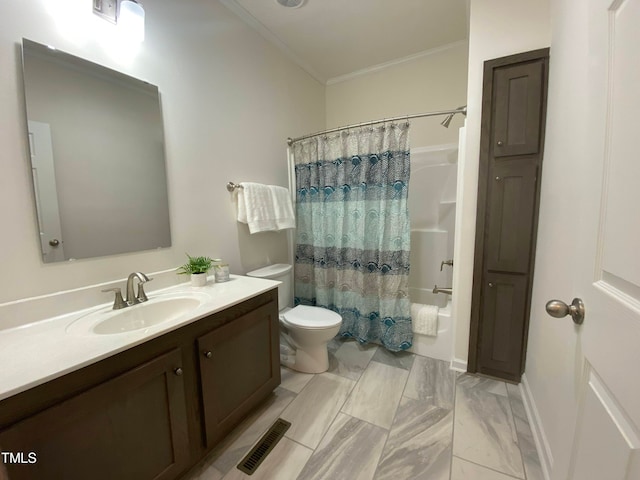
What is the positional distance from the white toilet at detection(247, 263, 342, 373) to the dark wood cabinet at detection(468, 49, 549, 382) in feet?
3.28

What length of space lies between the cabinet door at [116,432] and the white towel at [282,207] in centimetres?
127

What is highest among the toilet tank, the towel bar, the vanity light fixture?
the vanity light fixture

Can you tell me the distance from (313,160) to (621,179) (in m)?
1.98

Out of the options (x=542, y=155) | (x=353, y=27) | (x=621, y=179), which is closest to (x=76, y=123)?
(x=621, y=179)

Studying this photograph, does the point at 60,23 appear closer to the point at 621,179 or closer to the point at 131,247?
the point at 131,247

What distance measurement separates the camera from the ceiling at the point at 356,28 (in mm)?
1887

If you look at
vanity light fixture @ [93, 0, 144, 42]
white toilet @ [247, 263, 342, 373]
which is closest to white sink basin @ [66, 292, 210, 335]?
white toilet @ [247, 263, 342, 373]

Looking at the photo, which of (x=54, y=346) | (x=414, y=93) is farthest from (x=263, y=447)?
(x=414, y=93)

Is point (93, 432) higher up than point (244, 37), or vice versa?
point (244, 37)

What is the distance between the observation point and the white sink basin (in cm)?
107

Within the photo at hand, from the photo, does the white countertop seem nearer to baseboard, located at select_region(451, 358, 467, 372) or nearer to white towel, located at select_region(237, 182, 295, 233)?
white towel, located at select_region(237, 182, 295, 233)

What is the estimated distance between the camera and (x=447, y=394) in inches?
64.5

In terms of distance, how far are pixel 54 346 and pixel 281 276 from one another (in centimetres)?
136

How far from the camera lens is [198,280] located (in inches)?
59.9
